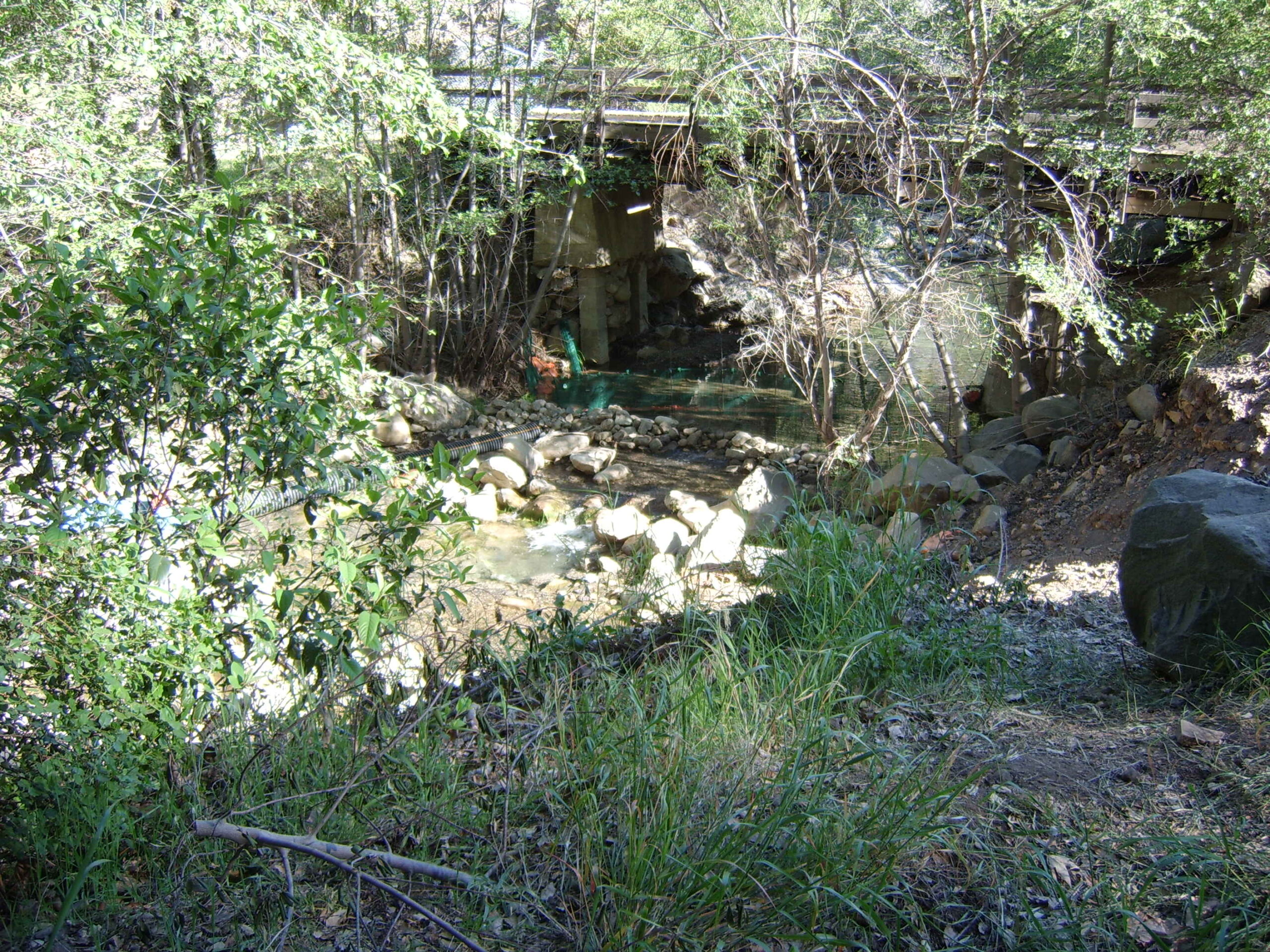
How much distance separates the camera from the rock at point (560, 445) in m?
10.0

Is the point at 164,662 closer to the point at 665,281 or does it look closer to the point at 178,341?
the point at 178,341

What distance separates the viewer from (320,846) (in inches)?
69.6

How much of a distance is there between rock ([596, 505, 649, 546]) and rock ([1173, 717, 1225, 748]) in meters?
4.78

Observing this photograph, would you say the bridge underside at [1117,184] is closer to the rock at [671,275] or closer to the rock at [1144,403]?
the rock at [1144,403]

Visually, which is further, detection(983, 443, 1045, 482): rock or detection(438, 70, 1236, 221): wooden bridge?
detection(983, 443, 1045, 482): rock

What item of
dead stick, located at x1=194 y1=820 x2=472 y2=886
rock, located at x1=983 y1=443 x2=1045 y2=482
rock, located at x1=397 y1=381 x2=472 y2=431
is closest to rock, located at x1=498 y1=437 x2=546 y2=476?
rock, located at x1=397 y1=381 x2=472 y2=431

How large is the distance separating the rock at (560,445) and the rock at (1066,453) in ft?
15.5

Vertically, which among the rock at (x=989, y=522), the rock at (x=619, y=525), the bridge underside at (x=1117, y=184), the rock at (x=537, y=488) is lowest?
the rock at (x=537, y=488)

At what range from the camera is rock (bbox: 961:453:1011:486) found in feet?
23.7

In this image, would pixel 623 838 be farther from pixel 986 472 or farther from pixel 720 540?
pixel 986 472

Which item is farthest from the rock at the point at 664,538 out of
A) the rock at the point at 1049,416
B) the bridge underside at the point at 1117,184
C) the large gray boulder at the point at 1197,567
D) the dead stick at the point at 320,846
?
the dead stick at the point at 320,846

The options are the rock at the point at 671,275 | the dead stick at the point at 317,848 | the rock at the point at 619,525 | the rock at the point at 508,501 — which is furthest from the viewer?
the rock at the point at 671,275

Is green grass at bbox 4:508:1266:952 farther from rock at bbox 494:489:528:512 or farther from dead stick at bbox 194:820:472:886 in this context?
rock at bbox 494:489:528:512

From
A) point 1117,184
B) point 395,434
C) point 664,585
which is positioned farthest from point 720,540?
point 395,434
